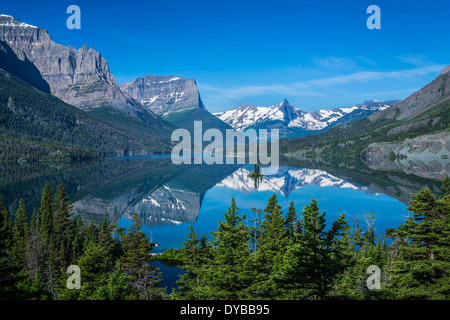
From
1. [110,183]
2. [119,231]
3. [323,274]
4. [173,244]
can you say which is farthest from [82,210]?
[323,274]

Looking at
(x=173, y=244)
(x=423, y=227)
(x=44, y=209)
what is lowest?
(x=173, y=244)

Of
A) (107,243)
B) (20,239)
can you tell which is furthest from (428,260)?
(20,239)

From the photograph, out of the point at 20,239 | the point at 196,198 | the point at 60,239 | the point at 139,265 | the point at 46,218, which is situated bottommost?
the point at 139,265

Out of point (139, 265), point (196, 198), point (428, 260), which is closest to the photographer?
point (428, 260)

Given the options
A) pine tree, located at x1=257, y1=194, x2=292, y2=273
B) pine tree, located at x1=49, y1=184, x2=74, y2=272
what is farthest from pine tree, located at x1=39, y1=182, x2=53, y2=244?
pine tree, located at x1=257, y1=194, x2=292, y2=273

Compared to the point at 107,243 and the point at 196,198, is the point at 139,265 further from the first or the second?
the point at 196,198

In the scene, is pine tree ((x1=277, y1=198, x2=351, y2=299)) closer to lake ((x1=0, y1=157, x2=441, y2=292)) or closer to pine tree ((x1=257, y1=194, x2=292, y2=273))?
pine tree ((x1=257, y1=194, x2=292, y2=273))

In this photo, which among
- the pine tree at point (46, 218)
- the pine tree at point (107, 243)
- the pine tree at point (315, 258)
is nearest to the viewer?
the pine tree at point (315, 258)

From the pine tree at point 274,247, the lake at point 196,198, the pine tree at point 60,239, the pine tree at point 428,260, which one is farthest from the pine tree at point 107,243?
the pine tree at point 428,260

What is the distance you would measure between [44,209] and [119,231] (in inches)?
653

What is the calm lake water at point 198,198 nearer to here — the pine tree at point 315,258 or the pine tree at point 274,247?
the pine tree at point 274,247

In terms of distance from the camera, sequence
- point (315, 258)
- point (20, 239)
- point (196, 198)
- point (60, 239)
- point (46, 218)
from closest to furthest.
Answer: point (315, 258)
point (20, 239)
point (60, 239)
point (46, 218)
point (196, 198)

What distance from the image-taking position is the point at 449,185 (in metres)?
43.7
